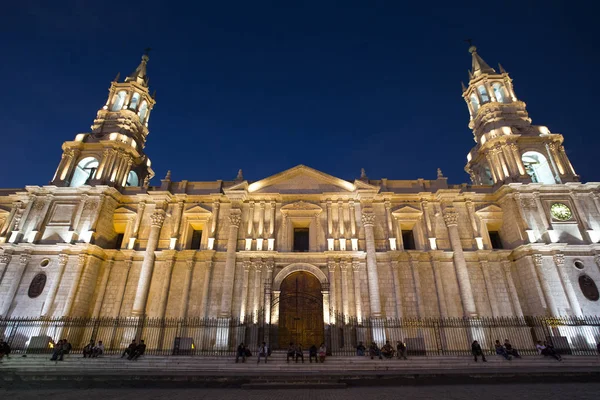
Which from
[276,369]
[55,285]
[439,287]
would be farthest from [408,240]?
[55,285]

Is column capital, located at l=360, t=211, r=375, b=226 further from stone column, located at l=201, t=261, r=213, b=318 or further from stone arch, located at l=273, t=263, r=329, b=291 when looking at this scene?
stone column, located at l=201, t=261, r=213, b=318

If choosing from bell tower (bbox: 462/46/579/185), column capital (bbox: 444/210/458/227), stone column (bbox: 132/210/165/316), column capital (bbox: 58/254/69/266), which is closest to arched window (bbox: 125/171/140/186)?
stone column (bbox: 132/210/165/316)

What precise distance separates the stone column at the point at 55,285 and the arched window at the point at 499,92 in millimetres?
36372

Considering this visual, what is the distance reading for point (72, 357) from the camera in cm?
1551

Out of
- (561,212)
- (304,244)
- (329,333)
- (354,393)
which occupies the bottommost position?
(354,393)

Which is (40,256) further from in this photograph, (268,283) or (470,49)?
(470,49)

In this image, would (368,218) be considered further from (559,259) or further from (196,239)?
(196,239)

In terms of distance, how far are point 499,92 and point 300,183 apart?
68.6 ft

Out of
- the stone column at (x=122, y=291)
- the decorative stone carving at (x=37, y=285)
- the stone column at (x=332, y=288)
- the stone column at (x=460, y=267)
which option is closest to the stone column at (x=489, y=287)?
Answer: the stone column at (x=460, y=267)

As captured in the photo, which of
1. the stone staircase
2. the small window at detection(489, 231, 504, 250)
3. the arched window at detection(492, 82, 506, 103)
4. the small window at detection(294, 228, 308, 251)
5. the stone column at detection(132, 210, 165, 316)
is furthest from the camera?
the arched window at detection(492, 82, 506, 103)

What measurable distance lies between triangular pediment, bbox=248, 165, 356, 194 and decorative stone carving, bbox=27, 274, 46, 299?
14448mm

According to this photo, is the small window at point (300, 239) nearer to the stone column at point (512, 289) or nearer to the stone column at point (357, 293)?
the stone column at point (357, 293)

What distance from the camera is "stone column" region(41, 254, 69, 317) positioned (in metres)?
18.9

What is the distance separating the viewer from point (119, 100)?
28.9 m
